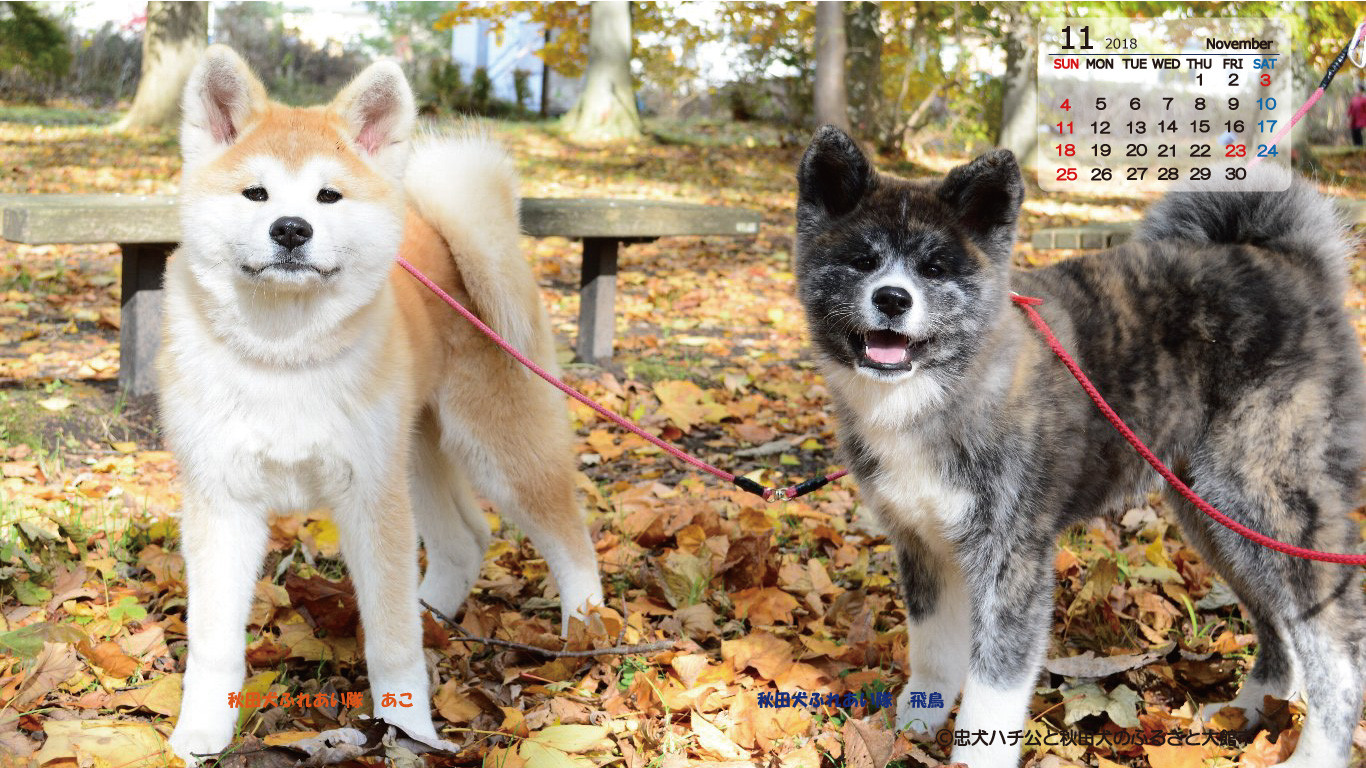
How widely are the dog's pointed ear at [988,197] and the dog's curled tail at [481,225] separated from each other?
137cm

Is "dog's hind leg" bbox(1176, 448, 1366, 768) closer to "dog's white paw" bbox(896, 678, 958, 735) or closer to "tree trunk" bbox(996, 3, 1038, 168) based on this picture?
"dog's white paw" bbox(896, 678, 958, 735)

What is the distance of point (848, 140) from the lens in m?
2.65

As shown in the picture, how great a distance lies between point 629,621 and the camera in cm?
339

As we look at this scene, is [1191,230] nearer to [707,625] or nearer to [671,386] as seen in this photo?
[707,625]

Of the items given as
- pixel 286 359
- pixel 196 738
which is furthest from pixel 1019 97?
pixel 196 738

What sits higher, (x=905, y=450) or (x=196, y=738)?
(x=905, y=450)

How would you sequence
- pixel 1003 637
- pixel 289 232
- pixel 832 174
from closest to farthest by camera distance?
pixel 289 232 → pixel 1003 637 → pixel 832 174

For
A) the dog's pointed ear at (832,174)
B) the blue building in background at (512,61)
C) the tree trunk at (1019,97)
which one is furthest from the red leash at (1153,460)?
the blue building in background at (512,61)

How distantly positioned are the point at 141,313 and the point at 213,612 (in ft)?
10.2

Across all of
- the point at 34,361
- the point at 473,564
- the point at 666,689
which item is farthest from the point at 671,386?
the point at 34,361

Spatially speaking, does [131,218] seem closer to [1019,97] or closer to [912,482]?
[912,482]

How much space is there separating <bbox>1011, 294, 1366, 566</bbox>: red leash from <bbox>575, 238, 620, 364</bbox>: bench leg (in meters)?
3.93

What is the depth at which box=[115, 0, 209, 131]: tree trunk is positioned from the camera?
14.3 meters

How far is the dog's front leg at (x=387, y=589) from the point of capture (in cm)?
266
